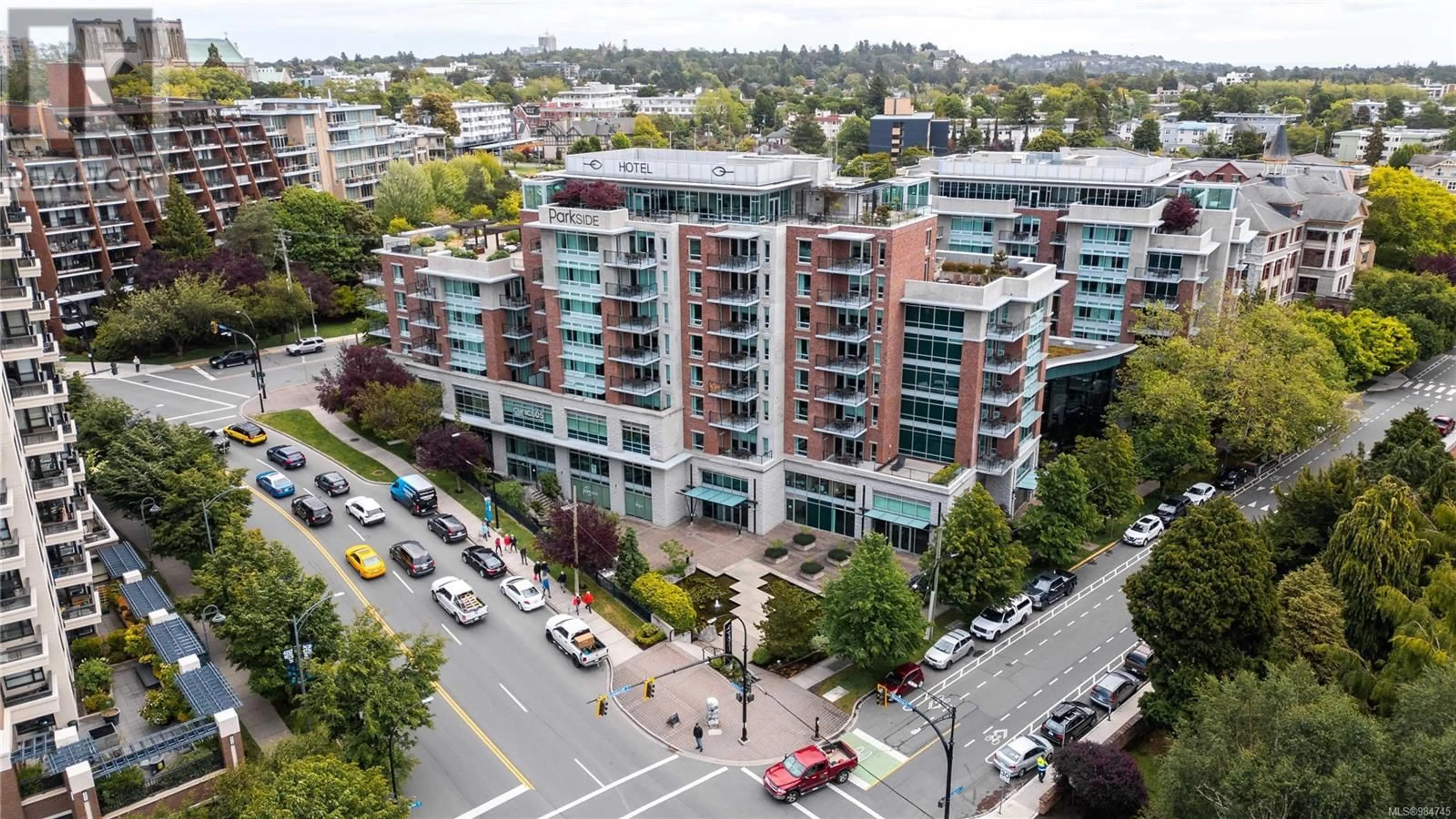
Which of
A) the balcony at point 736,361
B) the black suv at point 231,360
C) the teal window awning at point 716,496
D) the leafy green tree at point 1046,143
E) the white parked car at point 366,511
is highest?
the leafy green tree at point 1046,143

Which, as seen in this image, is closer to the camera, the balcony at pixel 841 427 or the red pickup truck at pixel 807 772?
the red pickup truck at pixel 807 772

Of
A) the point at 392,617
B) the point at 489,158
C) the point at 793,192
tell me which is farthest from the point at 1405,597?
the point at 489,158

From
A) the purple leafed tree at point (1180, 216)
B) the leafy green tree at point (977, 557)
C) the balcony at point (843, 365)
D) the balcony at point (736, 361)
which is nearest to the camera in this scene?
the leafy green tree at point (977, 557)

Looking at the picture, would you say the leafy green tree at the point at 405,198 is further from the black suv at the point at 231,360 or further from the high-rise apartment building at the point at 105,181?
the black suv at the point at 231,360

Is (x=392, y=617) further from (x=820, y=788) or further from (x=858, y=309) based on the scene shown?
(x=858, y=309)

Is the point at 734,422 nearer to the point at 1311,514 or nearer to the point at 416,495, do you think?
the point at 416,495

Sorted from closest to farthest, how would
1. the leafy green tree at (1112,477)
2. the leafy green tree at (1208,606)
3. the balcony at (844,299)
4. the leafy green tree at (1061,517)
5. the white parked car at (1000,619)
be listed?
1. the leafy green tree at (1208,606)
2. the white parked car at (1000,619)
3. the leafy green tree at (1061,517)
4. the balcony at (844,299)
5. the leafy green tree at (1112,477)

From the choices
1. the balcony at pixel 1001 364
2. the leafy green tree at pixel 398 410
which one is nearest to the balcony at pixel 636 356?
the leafy green tree at pixel 398 410
